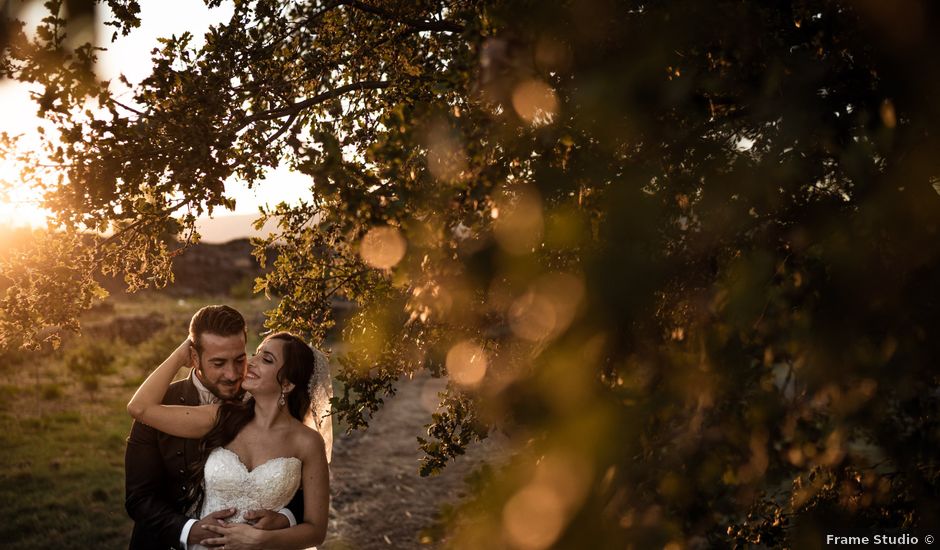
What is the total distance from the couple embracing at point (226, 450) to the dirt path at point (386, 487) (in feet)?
11.2

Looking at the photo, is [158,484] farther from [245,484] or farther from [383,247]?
[383,247]

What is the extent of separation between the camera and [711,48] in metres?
3.53

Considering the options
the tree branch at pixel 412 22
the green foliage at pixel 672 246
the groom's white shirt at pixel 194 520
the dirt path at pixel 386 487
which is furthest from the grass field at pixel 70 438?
the tree branch at pixel 412 22

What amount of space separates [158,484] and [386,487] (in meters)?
7.96

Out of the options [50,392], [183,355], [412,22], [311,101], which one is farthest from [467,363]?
[50,392]

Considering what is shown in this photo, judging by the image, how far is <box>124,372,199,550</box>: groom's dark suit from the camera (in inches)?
187

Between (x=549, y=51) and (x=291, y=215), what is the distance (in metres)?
4.22

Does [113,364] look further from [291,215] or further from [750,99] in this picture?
[750,99]

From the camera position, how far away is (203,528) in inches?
187

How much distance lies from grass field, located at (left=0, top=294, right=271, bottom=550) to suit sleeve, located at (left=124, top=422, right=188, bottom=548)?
559cm

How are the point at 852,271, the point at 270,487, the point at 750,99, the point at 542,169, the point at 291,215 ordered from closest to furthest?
the point at 852,271, the point at 542,169, the point at 750,99, the point at 270,487, the point at 291,215

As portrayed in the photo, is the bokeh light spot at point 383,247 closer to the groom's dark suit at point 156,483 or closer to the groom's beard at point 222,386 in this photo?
the groom's beard at point 222,386

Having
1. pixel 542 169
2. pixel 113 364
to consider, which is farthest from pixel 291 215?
pixel 113 364

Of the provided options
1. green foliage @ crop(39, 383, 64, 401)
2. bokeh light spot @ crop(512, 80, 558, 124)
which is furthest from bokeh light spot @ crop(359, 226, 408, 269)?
green foliage @ crop(39, 383, 64, 401)
